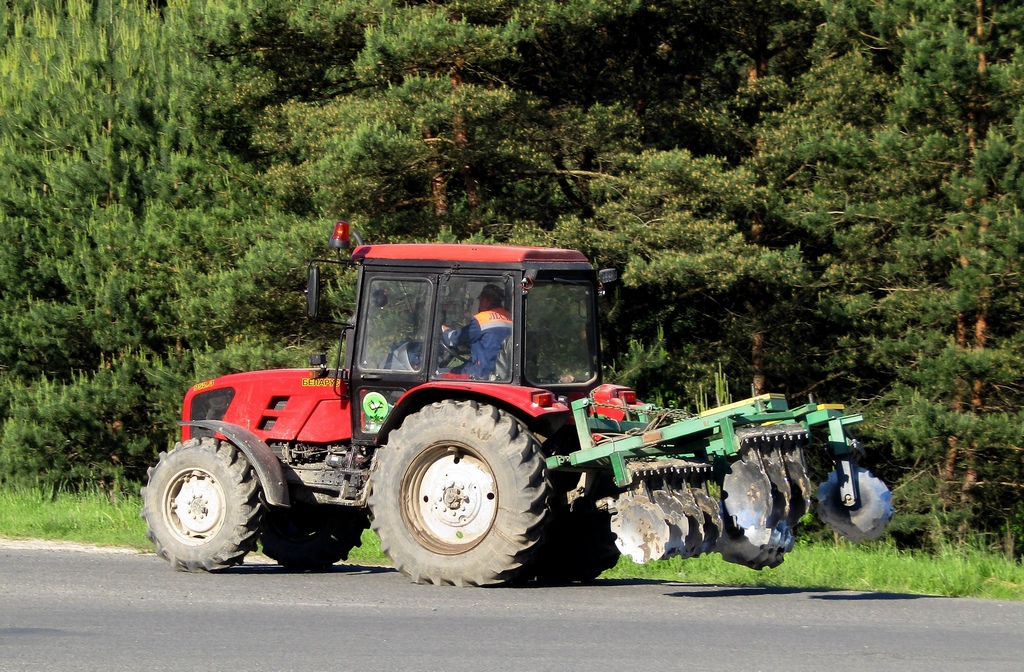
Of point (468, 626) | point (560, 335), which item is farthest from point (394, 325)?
point (468, 626)

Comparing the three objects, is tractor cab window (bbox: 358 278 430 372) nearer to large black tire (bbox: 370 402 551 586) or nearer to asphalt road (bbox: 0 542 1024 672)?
large black tire (bbox: 370 402 551 586)

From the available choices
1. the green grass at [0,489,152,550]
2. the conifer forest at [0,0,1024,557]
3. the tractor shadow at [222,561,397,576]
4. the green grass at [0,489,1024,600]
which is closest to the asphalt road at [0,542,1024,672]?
the tractor shadow at [222,561,397,576]

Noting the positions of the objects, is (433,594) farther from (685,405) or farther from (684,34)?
(684,34)

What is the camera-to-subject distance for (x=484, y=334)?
30.9 feet

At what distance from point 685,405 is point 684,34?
589 centimetres

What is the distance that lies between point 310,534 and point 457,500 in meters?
2.18

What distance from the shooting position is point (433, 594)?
27.8 ft

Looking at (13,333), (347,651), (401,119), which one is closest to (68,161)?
(13,333)

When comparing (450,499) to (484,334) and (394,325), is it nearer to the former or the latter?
(484,334)

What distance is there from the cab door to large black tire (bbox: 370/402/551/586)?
0.60 m

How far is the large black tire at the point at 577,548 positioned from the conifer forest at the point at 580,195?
8.49 meters

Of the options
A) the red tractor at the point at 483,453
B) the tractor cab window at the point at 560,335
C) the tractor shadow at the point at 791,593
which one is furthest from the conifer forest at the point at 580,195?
the tractor shadow at the point at 791,593

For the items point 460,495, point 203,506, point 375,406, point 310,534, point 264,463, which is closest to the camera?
point 460,495

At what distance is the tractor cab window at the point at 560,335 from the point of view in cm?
941
